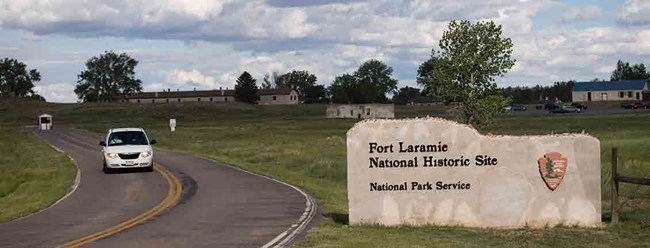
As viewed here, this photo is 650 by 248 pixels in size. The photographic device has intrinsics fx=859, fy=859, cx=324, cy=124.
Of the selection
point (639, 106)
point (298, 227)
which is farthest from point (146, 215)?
point (639, 106)

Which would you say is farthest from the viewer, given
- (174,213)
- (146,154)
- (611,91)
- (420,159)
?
(611,91)

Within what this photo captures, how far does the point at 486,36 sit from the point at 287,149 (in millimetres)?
11964

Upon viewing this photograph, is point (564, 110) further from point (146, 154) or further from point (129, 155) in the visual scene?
point (129, 155)

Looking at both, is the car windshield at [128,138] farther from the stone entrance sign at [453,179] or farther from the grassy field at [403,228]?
the stone entrance sign at [453,179]

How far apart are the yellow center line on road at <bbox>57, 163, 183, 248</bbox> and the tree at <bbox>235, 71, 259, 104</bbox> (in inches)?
5675

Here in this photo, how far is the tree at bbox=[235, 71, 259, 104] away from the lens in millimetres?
173000

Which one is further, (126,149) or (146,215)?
(126,149)

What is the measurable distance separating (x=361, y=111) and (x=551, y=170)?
380ft

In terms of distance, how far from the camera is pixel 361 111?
13200 centimetres

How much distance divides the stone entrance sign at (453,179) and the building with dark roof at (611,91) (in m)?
148

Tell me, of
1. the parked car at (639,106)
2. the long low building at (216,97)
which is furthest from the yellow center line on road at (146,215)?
the long low building at (216,97)

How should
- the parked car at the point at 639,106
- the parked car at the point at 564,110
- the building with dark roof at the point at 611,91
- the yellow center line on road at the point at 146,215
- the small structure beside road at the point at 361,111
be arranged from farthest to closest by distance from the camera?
the building with dark roof at the point at 611,91 → the small structure beside road at the point at 361,111 → the parked car at the point at 639,106 → the parked car at the point at 564,110 → the yellow center line on road at the point at 146,215

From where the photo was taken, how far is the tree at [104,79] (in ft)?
640

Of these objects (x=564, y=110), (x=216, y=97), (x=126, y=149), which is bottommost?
(x=126, y=149)
